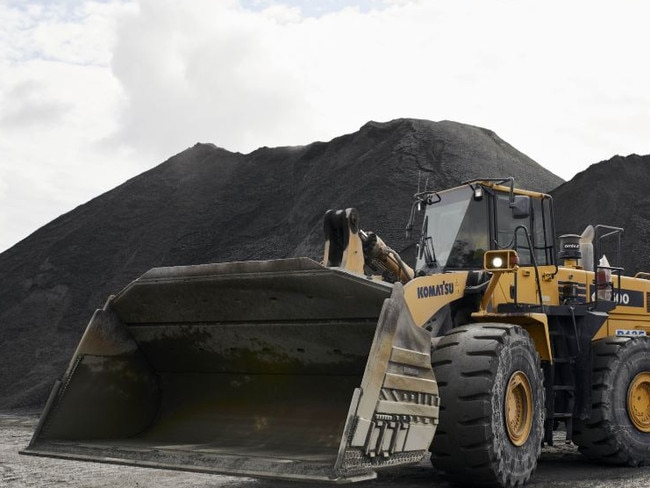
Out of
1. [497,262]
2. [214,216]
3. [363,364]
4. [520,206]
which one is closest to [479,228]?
[520,206]

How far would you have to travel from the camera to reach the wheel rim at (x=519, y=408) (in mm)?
5863

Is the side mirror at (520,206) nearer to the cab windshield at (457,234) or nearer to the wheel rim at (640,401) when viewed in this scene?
the cab windshield at (457,234)

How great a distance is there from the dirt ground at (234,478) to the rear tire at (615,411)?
17cm

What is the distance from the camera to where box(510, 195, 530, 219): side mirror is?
7055 mm

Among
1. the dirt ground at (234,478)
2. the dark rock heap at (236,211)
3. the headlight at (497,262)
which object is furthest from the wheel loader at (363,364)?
the dark rock heap at (236,211)

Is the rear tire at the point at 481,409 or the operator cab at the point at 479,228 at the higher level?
the operator cab at the point at 479,228

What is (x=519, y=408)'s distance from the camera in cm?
607

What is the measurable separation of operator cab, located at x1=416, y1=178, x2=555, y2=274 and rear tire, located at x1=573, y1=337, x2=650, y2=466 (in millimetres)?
1023

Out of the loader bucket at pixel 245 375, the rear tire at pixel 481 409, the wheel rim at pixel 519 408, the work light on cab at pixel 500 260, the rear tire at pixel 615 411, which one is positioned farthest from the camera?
the rear tire at pixel 615 411

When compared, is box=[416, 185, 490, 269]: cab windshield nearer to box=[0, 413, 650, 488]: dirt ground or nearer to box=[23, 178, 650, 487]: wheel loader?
box=[23, 178, 650, 487]: wheel loader

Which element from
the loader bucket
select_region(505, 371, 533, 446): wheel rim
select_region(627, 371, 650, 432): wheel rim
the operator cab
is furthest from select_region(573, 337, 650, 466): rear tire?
the loader bucket

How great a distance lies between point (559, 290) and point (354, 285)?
9.82ft

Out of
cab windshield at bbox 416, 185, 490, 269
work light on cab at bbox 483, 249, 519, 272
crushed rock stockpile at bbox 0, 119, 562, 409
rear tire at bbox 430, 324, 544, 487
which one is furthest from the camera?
crushed rock stockpile at bbox 0, 119, 562, 409

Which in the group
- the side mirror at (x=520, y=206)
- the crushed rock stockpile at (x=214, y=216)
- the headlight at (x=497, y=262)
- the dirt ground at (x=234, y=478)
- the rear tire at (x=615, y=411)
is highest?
the crushed rock stockpile at (x=214, y=216)
